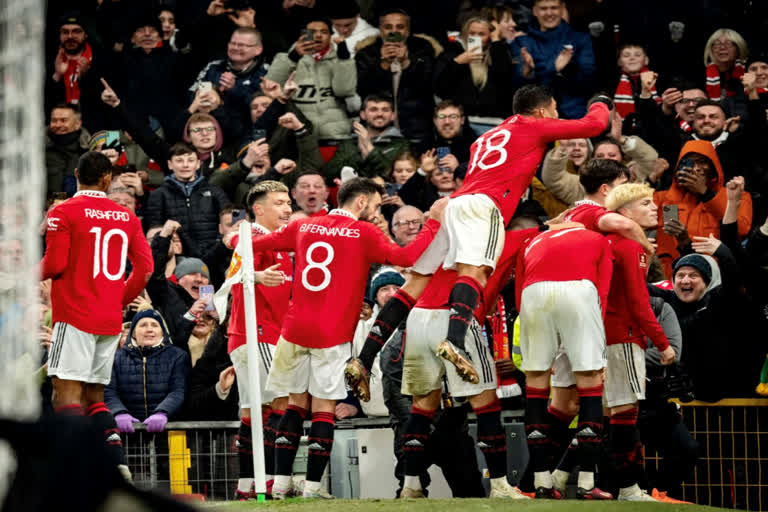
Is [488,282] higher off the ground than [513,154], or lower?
lower

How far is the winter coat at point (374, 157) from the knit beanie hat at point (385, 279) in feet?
8.33

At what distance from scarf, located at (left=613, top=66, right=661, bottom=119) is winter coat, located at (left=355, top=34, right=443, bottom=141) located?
6.96 feet

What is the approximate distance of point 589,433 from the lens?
26.0ft

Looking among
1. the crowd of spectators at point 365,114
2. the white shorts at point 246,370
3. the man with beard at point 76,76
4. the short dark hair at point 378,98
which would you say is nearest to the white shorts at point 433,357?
the white shorts at point 246,370

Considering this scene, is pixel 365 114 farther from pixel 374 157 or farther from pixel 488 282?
pixel 488 282

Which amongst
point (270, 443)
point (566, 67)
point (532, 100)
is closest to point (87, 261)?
point (270, 443)

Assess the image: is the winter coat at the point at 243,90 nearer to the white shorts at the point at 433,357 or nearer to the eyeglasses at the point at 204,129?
the eyeglasses at the point at 204,129

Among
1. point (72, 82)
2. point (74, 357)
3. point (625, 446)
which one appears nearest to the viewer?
point (625, 446)

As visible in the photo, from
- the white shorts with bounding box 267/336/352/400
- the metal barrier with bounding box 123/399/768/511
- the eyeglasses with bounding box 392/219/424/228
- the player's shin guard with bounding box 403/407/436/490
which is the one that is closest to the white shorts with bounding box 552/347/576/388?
the player's shin guard with bounding box 403/407/436/490

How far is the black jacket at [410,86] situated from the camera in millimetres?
14203

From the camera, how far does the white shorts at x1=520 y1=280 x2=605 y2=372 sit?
800 cm

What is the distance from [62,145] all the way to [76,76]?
47.3 inches

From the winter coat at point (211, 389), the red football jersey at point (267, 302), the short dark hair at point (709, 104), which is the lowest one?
the winter coat at point (211, 389)

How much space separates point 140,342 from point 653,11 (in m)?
8.17
